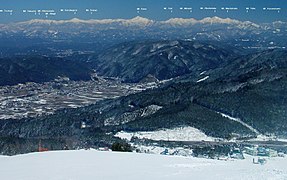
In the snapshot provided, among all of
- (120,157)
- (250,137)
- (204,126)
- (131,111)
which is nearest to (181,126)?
(204,126)

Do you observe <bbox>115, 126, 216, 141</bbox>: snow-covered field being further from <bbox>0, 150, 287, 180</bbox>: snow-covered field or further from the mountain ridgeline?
<bbox>0, 150, 287, 180</bbox>: snow-covered field

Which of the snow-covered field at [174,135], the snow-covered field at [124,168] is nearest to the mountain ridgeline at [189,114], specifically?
the snow-covered field at [174,135]

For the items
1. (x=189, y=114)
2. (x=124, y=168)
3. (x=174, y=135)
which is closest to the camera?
(x=124, y=168)

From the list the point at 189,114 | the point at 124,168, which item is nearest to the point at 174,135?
the point at 189,114

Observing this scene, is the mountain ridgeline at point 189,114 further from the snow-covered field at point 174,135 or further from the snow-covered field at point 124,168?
the snow-covered field at point 124,168

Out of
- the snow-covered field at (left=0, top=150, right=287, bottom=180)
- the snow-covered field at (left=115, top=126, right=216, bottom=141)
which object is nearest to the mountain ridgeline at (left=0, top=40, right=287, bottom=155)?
the snow-covered field at (left=115, top=126, right=216, bottom=141)

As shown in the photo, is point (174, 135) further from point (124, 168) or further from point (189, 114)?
point (124, 168)
